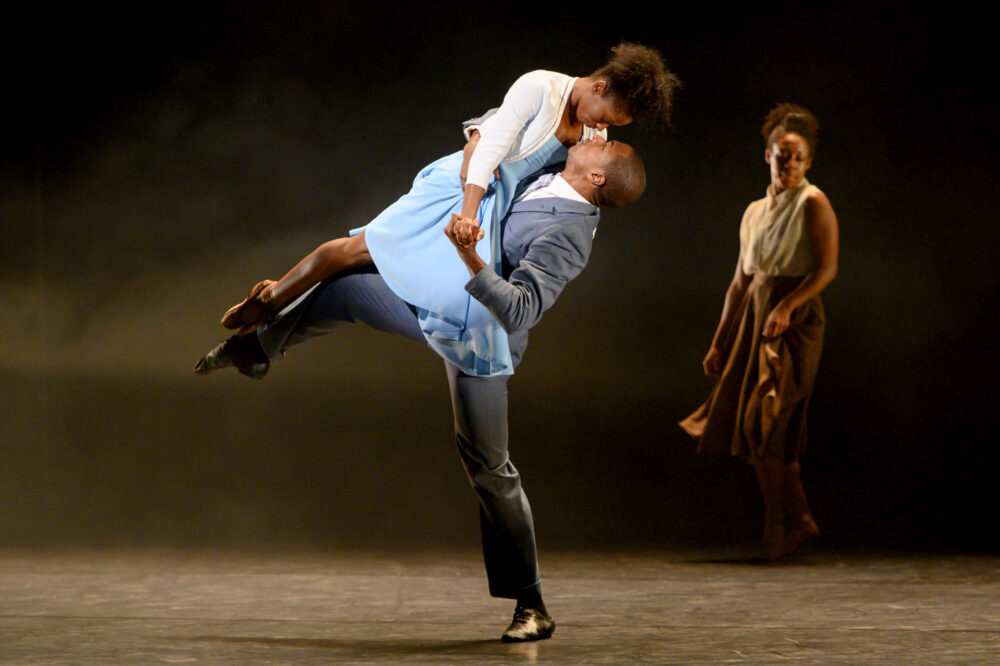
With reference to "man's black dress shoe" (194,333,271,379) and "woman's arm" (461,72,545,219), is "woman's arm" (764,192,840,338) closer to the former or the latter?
"woman's arm" (461,72,545,219)

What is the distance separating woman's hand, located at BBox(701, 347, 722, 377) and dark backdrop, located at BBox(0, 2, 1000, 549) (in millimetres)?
414

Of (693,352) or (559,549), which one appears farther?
(693,352)

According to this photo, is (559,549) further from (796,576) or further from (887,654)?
(887,654)

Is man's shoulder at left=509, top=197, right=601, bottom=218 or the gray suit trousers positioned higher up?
man's shoulder at left=509, top=197, right=601, bottom=218

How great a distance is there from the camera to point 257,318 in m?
3.14

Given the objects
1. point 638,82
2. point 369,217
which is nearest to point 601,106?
point 638,82

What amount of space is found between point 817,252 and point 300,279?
225 centimetres

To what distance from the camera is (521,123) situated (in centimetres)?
285

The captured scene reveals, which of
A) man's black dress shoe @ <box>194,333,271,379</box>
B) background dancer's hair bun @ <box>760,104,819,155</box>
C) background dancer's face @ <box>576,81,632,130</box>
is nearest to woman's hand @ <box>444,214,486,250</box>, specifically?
background dancer's face @ <box>576,81,632,130</box>

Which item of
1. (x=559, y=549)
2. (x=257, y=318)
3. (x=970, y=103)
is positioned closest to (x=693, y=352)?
(x=559, y=549)

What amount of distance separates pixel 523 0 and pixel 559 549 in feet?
7.12

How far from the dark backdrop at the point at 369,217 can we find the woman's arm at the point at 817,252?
1.63ft

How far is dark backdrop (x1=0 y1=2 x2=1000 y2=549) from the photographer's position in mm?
5094

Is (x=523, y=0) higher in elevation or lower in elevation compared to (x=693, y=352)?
higher
